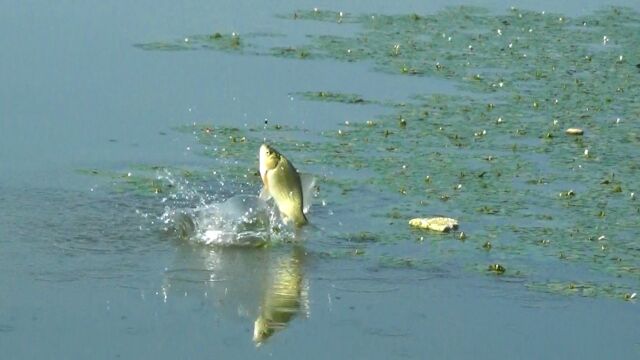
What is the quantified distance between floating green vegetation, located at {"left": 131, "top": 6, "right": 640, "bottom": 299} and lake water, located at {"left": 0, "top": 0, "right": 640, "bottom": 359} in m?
0.03

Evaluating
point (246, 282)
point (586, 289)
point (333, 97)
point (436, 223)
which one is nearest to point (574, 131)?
point (333, 97)

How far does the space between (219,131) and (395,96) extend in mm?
1954

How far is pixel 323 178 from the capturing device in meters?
11.1

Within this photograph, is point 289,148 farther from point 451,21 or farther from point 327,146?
point 451,21

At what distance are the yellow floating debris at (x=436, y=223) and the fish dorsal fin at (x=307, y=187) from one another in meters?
0.63

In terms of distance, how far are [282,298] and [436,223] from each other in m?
1.58

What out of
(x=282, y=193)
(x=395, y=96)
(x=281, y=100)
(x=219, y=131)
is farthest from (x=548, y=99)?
(x=282, y=193)

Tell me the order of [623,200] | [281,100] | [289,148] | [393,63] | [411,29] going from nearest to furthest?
[623,200]
[289,148]
[281,100]
[393,63]
[411,29]

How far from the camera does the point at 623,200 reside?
10.9 meters

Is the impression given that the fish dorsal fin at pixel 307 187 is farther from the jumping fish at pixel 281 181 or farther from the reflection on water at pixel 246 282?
the reflection on water at pixel 246 282

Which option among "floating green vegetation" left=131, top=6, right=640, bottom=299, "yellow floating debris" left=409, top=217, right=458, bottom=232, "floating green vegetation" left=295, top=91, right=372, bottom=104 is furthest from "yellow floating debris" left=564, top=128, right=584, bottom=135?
"yellow floating debris" left=409, top=217, right=458, bottom=232

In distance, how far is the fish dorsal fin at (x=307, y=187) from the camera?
10.0m

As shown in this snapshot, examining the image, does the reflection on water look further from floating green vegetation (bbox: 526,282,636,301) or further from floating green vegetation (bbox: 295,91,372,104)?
floating green vegetation (bbox: 295,91,372,104)

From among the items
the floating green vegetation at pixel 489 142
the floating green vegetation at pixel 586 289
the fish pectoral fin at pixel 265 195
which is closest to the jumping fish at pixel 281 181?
the fish pectoral fin at pixel 265 195
